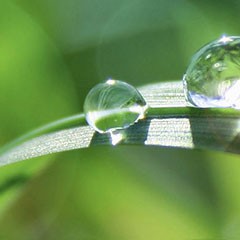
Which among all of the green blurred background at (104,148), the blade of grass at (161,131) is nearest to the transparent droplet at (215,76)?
the blade of grass at (161,131)

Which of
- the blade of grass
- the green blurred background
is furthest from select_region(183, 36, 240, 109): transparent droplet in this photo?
the green blurred background

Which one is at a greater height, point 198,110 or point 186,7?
point 186,7

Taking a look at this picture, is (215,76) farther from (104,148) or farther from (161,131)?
(104,148)

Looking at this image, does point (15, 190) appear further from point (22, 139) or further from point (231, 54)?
point (231, 54)

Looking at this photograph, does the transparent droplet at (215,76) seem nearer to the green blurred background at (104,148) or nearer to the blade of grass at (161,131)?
the blade of grass at (161,131)

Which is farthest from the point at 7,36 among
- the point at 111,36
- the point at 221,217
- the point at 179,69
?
the point at 221,217
